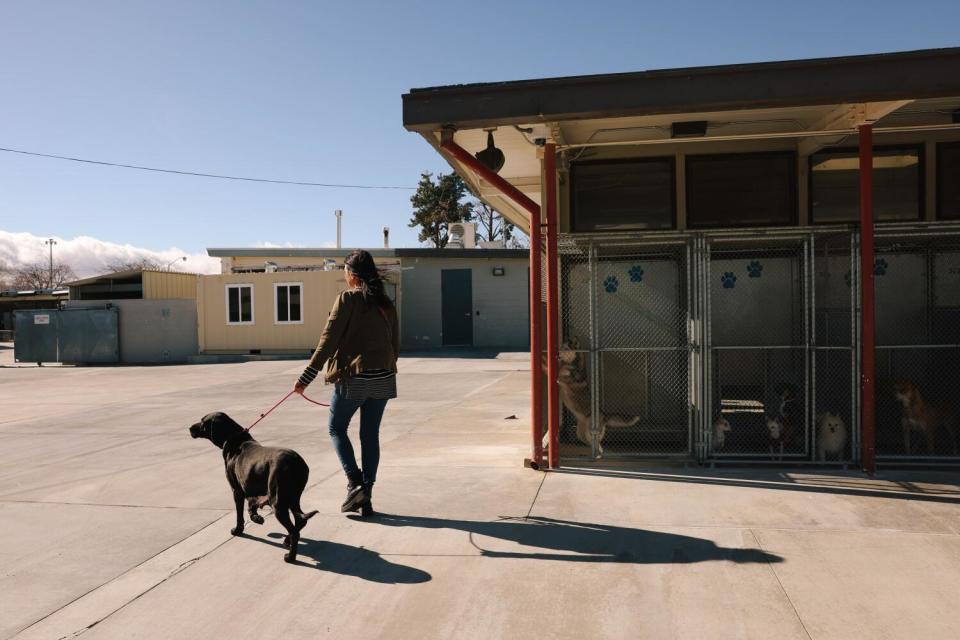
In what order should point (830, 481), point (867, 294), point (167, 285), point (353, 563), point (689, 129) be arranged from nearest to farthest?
1. point (353, 563)
2. point (830, 481)
3. point (867, 294)
4. point (689, 129)
5. point (167, 285)

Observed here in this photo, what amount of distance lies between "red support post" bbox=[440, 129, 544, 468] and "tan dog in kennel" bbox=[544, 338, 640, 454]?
16.2 inches

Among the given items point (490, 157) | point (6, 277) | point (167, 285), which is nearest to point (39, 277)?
point (6, 277)

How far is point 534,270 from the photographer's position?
6348 mm

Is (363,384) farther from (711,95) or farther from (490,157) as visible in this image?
(711,95)

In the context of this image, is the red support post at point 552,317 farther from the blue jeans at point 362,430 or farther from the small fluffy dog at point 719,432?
the blue jeans at point 362,430

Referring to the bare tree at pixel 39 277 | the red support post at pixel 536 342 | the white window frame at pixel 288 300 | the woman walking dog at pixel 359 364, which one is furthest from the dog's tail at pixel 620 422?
the bare tree at pixel 39 277

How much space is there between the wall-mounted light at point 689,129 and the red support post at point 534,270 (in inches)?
62.7

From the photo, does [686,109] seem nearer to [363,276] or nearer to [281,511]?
[363,276]

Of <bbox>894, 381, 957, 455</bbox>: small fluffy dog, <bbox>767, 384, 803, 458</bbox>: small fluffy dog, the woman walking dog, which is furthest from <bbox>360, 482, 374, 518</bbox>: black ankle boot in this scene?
<bbox>894, 381, 957, 455</bbox>: small fluffy dog

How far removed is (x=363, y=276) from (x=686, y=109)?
2894 millimetres

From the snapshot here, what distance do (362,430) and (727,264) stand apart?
4.55 meters

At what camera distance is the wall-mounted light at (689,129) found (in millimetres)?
6648

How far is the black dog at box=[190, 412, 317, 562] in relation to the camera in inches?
167

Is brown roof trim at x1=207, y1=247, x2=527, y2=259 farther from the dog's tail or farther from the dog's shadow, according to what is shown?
the dog's shadow
